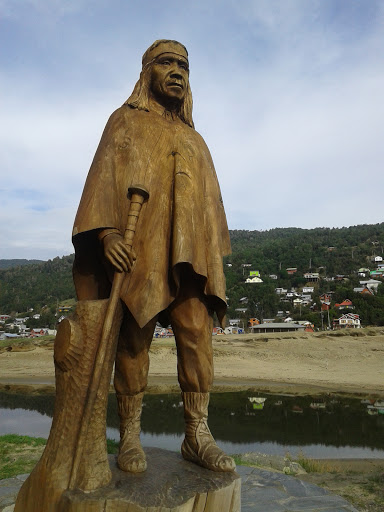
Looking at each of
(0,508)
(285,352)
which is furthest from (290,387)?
(0,508)

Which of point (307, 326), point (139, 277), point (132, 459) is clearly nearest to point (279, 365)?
point (307, 326)

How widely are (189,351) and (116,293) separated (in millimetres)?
651

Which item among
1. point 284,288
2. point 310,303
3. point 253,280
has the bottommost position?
point 310,303

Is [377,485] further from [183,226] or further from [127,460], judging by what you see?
[183,226]

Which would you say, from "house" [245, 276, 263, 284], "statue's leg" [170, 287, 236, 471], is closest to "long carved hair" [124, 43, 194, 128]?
"statue's leg" [170, 287, 236, 471]

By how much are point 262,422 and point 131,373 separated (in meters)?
9.68

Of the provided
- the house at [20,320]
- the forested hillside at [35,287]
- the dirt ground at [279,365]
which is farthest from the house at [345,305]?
the house at [20,320]

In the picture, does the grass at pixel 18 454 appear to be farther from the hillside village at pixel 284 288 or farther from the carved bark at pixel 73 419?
the hillside village at pixel 284 288

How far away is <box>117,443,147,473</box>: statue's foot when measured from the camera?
9.11 feet

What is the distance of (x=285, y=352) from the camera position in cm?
2680

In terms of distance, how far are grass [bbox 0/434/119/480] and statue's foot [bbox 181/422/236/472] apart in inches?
120

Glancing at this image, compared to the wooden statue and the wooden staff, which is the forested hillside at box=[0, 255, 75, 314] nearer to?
the wooden statue

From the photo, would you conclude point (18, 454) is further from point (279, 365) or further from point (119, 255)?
point (279, 365)

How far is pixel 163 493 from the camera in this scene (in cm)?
245
